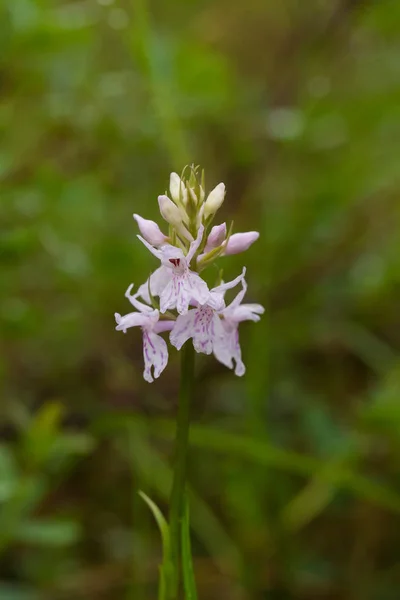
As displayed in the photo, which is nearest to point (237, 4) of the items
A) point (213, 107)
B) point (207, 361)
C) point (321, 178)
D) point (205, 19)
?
point (205, 19)

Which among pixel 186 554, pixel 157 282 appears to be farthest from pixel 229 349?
pixel 186 554

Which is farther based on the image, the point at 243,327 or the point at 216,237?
the point at 243,327

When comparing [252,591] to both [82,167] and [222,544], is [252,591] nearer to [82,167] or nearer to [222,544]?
[222,544]

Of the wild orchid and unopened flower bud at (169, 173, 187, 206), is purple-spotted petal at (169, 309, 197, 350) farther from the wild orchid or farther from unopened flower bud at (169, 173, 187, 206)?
unopened flower bud at (169, 173, 187, 206)

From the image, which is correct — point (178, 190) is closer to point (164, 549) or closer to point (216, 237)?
point (216, 237)

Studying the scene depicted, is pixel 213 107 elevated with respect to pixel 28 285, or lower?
elevated

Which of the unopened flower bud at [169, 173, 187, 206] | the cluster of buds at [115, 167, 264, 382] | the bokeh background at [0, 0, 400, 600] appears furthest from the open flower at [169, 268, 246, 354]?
the bokeh background at [0, 0, 400, 600]
